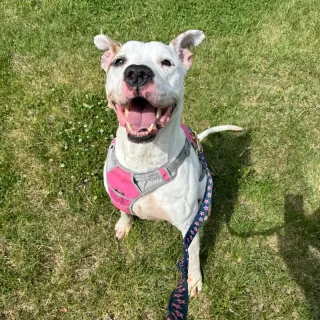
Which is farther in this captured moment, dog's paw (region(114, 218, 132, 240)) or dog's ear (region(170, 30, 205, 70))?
dog's paw (region(114, 218, 132, 240))

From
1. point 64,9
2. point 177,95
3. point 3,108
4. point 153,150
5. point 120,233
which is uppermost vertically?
point 177,95

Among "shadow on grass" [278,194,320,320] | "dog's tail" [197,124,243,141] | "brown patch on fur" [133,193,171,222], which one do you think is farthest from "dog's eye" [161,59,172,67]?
"shadow on grass" [278,194,320,320]

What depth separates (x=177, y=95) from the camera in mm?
2842

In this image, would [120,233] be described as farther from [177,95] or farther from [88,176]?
[177,95]

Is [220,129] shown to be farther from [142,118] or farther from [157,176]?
[142,118]

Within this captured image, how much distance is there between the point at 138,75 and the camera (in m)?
2.60

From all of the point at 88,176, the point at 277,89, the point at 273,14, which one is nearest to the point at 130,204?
the point at 88,176

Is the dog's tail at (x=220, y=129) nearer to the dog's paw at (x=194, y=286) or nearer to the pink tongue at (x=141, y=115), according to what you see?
the dog's paw at (x=194, y=286)

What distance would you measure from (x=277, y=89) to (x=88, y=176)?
3.32 m

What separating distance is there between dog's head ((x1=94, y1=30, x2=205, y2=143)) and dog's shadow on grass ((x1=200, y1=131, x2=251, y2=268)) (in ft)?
6.55

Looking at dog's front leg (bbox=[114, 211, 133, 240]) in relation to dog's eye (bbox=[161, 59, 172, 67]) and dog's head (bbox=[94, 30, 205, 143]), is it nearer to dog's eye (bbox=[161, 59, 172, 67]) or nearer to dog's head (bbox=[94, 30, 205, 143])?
dog's head (bbox=[94, 30, 205, 143])

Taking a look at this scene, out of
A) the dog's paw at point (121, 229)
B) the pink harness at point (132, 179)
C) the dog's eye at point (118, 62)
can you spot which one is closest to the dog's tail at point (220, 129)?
the pink harness at point (132, 179)

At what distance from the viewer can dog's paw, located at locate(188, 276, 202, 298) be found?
13.1ft

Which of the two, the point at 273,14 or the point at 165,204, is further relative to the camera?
the point at 273,14
